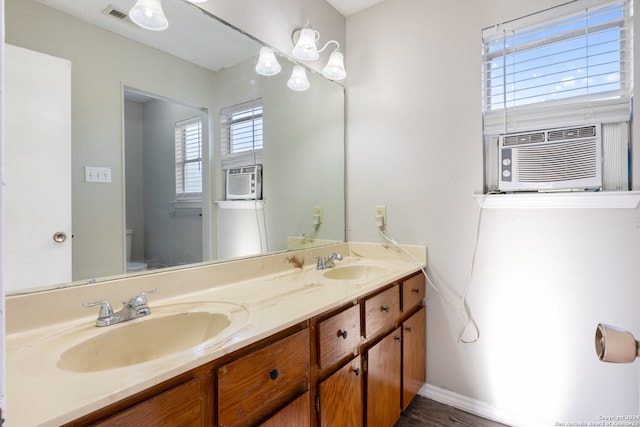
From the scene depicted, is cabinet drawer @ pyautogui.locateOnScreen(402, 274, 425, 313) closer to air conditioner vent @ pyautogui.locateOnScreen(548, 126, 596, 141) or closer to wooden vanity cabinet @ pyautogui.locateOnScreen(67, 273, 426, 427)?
wooden vanity cabinet @ pyautogui.locateOnScreen(67, 273, 426, 427)

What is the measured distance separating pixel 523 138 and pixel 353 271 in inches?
44.1

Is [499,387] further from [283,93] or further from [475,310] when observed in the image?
[283,93]

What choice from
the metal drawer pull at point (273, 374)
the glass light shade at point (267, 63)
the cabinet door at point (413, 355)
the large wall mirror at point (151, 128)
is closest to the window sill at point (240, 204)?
the large wall mirror at point (151, 128)

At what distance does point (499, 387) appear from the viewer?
1.62 metres

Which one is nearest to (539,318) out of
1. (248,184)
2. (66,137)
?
(248,184)

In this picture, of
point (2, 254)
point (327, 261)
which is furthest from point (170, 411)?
point (327, 261)

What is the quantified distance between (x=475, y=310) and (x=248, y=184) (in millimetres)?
1386

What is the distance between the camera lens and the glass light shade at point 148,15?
3.49 ft

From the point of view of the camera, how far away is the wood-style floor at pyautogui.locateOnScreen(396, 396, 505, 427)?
5.20 feet

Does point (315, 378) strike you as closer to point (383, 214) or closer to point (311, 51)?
point (383, 214)

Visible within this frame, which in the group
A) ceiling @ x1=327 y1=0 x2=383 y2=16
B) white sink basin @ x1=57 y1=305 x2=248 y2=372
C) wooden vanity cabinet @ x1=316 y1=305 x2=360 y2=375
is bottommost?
wooden vanity cabinet @ x1=316 y1=305 x2=360 y2=375

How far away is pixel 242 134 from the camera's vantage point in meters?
1.53

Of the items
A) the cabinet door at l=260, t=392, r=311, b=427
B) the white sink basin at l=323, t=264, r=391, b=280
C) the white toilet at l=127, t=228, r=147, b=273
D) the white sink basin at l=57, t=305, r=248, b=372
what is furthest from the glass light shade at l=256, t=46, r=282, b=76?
the cabinet door at l=260, t=392, r=311, b=427

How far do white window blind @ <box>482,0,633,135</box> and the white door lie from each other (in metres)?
1.83
